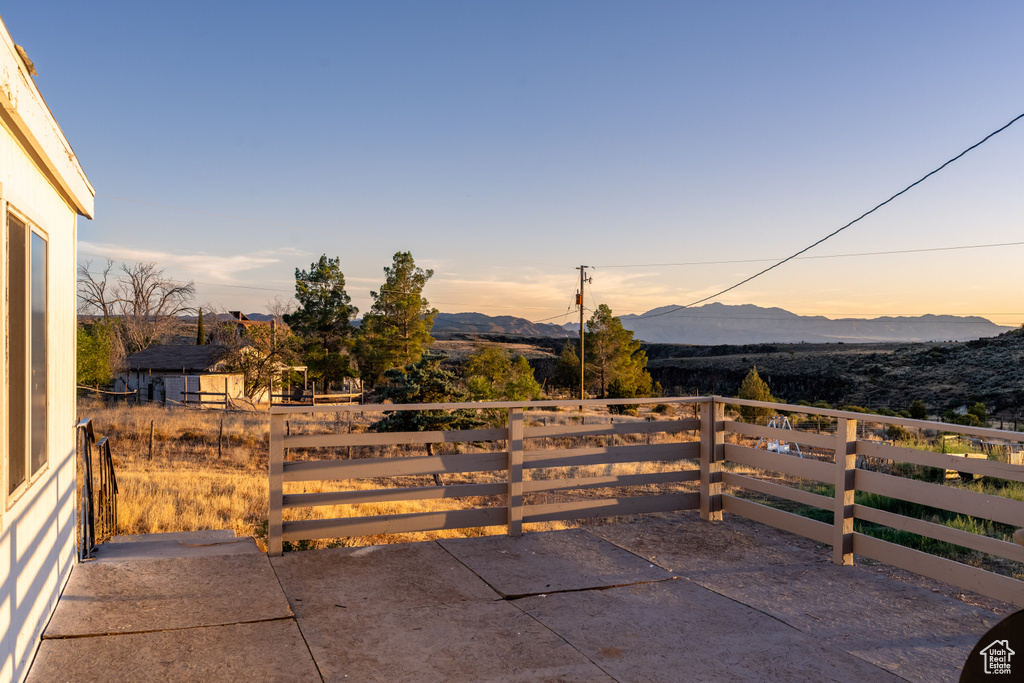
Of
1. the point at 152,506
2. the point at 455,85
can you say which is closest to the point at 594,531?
the point at 152,506

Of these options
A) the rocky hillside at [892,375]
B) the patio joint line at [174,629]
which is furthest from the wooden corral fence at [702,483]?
the rocky hillside at [892,375]

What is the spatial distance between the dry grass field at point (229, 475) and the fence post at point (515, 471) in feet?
4.66

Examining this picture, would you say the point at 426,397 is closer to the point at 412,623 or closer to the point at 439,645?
the point at 412,623

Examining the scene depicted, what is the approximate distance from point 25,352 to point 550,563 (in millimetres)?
3521

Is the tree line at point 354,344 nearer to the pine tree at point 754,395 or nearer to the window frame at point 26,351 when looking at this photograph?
the pine tree at point 754,395

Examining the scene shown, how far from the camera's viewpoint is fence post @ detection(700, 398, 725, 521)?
6.19 m

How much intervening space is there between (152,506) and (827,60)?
1789cm

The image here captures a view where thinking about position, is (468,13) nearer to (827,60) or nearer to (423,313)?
(827,60)

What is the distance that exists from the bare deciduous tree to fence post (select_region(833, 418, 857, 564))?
54.6 metres

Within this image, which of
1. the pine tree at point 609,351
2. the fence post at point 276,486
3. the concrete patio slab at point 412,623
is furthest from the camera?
the pine tree at point 609,351

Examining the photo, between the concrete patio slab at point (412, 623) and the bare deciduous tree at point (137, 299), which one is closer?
the concrete patio slab at point (412, 623)

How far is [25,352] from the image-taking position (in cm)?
326

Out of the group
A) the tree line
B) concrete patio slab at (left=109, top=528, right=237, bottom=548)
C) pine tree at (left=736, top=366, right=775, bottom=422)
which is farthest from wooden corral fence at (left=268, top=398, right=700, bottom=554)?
pine tree at (left=736, top=366, right=775, bottom=422)

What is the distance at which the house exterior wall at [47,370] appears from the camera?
275cm
